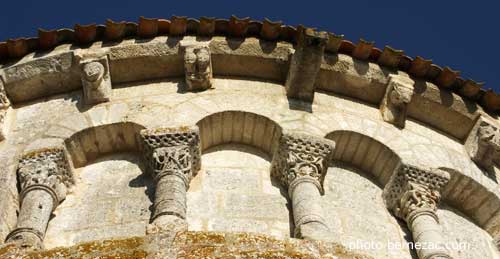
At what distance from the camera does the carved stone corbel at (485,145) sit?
10602mm

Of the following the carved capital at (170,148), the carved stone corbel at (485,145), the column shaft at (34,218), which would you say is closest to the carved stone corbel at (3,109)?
the column shaft at (34,218)

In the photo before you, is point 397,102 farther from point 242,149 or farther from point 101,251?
point 101,251

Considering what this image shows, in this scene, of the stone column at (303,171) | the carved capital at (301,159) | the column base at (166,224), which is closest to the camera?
the column base at (166,224)

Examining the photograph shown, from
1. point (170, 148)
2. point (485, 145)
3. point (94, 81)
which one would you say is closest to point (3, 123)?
point (94, 81)

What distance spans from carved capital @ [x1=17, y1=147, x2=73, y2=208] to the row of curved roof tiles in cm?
180

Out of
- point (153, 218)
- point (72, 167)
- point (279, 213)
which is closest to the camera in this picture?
point (153, 218)

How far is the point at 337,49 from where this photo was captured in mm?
10766

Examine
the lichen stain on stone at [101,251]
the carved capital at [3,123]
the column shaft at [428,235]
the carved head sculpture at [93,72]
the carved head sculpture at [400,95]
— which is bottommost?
the carved capital at [3,123]

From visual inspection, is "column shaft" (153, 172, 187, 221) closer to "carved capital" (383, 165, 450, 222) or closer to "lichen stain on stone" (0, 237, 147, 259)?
"lichen stain on stone" (0, 237, 147, 259)

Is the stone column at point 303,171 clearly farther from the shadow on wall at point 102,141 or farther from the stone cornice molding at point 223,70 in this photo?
the shadow on wall at point 102,141

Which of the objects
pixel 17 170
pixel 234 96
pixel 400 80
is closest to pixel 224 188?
pixel 234 96

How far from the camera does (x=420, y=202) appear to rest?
947cm

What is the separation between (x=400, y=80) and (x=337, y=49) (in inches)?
33.8

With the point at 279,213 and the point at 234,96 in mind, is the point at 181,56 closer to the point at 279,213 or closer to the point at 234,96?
the point at 234,96
